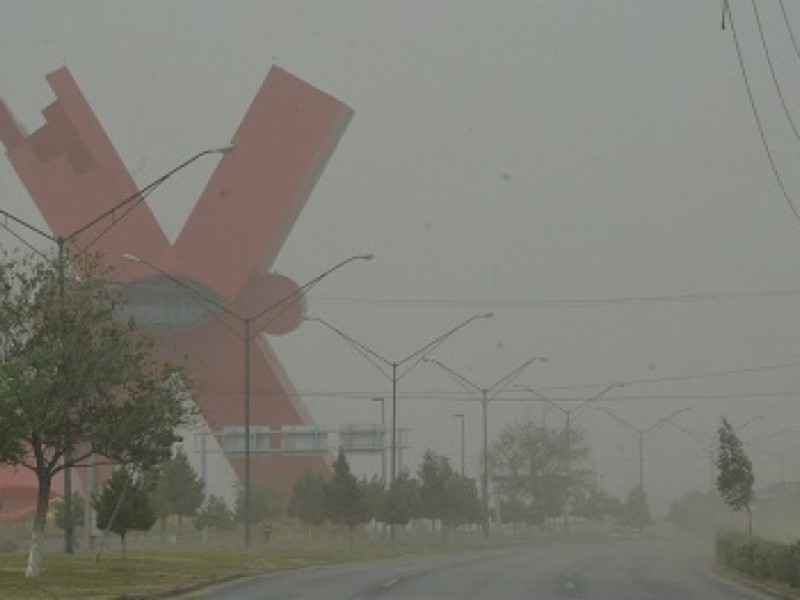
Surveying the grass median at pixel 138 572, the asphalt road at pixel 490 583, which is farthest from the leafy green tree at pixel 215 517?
the asphalt road at pixel 490 583

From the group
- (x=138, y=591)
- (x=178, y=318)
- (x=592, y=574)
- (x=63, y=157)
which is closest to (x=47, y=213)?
(x=63, y=157)

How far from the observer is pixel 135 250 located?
103m

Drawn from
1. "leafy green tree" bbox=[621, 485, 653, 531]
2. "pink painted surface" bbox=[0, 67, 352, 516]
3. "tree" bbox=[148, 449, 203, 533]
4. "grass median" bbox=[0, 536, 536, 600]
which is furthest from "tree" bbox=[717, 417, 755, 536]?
"leafy green tree" bbox=[621, 485, 653, 531]

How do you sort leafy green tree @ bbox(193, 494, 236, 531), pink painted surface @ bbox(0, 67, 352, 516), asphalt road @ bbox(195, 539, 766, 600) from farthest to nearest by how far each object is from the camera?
1. pink painted surface @ bbox(0, 67, 352, 516)
2. leafy green tree @ bbox(193, 494, 236, 531)
3. asphalt road @ bbox(195, 539, 766, 600)

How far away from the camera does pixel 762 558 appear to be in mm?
38125

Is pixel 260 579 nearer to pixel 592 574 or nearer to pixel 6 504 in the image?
pixel 592 574

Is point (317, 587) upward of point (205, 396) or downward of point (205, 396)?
downward

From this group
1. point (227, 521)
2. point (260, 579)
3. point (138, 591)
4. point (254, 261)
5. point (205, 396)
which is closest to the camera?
point (138, 591)

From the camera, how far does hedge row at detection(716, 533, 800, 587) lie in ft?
110

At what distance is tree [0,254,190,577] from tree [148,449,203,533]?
44.2 meters

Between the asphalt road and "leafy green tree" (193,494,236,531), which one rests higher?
"leafy green tree" (193,494,236,531)

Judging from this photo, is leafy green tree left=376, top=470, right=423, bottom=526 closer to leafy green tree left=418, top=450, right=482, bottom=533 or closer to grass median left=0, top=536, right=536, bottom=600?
Answer: leafy green tree left=418, top=450, right=482, bottom=533

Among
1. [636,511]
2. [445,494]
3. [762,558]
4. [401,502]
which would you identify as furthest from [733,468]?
[636,511]

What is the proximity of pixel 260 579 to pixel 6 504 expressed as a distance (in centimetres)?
7939
